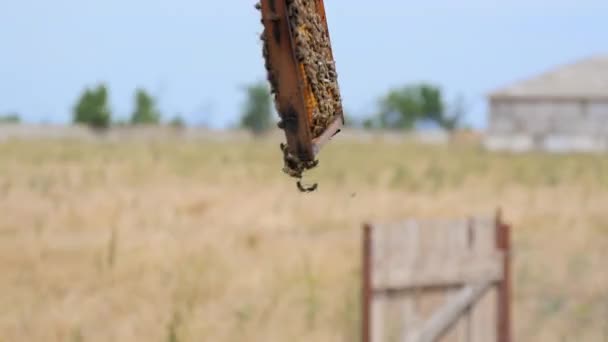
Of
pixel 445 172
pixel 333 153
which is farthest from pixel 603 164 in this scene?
pixel 445 172

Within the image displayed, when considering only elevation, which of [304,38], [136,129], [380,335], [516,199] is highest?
[304,38]

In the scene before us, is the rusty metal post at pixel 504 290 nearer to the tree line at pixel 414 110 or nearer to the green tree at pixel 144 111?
the green tree at pixel 144 111

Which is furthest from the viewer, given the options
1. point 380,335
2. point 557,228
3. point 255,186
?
point 255,186

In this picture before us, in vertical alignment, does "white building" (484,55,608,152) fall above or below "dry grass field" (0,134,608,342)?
below

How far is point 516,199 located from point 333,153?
20.9 meters

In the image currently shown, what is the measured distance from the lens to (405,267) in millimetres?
7574

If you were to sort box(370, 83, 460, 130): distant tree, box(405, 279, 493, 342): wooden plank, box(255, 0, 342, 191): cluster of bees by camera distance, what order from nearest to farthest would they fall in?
box(255, 0, 342, 191): cluster of bees, box(405, 279, 493, 342): wooden plank, box(370, 83, 460, 130): distant tree

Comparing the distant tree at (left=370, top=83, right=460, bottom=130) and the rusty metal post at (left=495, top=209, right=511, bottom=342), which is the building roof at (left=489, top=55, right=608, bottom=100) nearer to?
the distant tree at (left=370, top=83, right=460, bottom=130)

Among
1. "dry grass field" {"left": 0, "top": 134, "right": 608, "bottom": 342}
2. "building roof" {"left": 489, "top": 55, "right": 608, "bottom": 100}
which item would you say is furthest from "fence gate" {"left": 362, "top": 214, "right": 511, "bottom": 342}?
"building roof" {"left": 489, "top": 55, "right": 608, "bottom": 100}

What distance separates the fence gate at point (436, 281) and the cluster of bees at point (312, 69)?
4364mm

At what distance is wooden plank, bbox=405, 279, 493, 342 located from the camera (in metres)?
7.76

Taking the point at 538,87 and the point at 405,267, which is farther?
the point at 538,87

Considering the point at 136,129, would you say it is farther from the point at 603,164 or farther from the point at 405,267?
the point at 405,267

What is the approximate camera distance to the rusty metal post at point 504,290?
8148mm
